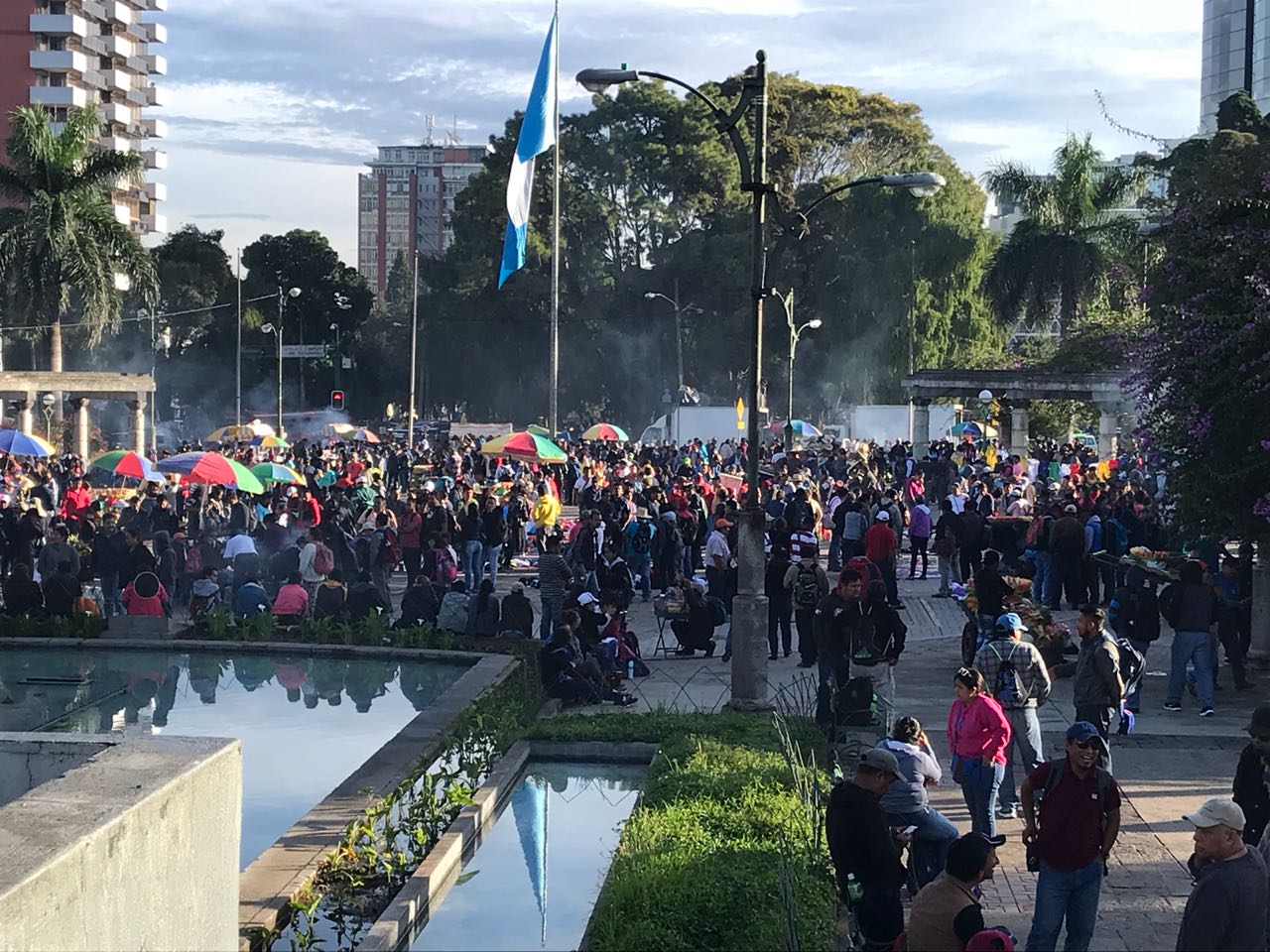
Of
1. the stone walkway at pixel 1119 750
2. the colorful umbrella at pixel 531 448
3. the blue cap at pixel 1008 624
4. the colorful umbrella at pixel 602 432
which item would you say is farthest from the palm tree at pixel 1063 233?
the blue cap at pixel 1008 624

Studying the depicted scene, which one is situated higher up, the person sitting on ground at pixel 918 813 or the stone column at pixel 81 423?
the stone column at pixel 81 423

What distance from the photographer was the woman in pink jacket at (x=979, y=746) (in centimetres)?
1012

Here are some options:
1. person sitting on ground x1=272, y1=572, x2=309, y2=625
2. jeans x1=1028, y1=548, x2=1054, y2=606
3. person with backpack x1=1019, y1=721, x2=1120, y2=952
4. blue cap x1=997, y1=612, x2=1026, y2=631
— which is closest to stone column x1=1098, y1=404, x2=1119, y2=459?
jeans x1=1028, y1=548, x2=1054, y2=606

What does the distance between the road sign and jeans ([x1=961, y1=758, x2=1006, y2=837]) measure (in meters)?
74.6

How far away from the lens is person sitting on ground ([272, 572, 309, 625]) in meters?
19.9

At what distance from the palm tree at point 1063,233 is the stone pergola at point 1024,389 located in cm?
1068

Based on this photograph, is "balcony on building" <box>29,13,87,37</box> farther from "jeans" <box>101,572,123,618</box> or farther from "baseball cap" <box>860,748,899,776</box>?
"baseball cap" <box>860,748,899,776</box>

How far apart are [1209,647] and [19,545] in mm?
16028

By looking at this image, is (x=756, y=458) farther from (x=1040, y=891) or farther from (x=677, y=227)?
(x=677, y=227)

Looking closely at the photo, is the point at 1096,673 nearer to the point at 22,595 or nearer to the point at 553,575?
the point at 553,575

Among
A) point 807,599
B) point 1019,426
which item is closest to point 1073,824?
point 807,599

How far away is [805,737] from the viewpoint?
12.6m

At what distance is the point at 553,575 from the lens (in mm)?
19375

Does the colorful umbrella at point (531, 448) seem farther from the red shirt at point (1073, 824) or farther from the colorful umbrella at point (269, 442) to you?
the red shirt at point (1073, 824)
